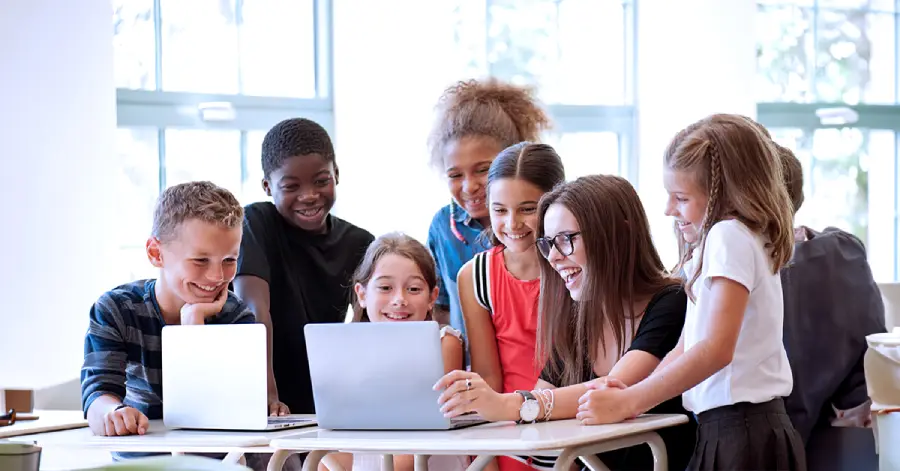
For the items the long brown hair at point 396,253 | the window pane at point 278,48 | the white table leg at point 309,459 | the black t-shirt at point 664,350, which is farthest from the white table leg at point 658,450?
the window pane at point 278,48

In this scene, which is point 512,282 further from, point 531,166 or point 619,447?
point 619,447

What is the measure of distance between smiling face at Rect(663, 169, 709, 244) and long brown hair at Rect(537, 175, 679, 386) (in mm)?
204

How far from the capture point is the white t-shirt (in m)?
2.19

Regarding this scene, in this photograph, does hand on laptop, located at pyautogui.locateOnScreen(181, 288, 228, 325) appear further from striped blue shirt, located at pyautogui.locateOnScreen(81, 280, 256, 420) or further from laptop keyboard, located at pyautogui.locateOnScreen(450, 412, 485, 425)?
laptop keyboard, located at pyautogui.locateOnScreen(450, 412, 485, 425)

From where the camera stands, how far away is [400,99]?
5.84m

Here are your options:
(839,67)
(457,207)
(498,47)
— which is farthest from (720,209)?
(839,67)

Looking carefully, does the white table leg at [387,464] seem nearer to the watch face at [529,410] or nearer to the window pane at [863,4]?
the watch face at [529,410]

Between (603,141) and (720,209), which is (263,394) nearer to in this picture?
(720,209)

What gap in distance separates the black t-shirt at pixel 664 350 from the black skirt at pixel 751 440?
0.23 meters

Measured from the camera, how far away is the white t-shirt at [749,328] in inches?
86.3

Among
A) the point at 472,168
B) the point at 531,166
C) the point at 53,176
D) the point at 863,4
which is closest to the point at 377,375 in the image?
the point at 531,166

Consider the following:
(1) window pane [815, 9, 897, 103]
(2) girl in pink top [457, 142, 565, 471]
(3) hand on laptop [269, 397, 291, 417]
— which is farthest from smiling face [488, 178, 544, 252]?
(1) window pane [815, 9, 897, 103]

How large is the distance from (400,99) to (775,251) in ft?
12.4

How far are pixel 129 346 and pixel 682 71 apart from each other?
4.52 metres
